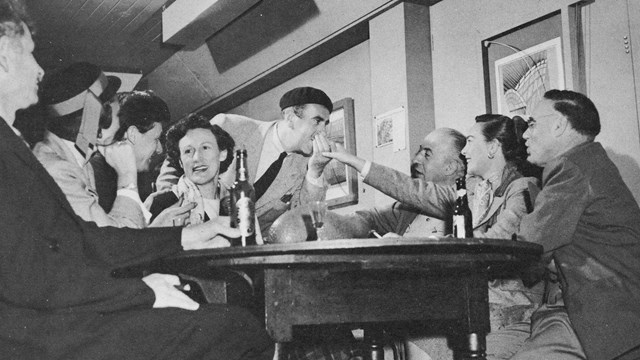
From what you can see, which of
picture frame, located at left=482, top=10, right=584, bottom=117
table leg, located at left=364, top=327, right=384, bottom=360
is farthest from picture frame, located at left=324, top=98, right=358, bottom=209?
table leg, located at left=364, top=327, right=384, bottom=360

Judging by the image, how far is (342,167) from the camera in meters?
4.77

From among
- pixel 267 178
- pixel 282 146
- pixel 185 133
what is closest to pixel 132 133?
pixel 185 133

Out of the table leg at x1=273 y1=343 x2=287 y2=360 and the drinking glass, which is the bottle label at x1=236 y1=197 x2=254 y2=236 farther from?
the table leg at x1=273 y1=343 x2=287 y2=360

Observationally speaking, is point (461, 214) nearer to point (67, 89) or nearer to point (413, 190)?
point (413, 190)

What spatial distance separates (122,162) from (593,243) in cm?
182

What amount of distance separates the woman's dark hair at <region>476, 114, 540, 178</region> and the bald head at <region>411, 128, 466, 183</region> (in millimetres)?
293

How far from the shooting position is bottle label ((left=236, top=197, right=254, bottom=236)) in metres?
2.06

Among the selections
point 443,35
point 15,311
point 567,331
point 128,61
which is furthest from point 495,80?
point 128,61

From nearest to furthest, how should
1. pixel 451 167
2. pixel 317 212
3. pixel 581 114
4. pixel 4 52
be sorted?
pixel 4 52
pixel 317 212
pixel 581 114
pixel 451 167

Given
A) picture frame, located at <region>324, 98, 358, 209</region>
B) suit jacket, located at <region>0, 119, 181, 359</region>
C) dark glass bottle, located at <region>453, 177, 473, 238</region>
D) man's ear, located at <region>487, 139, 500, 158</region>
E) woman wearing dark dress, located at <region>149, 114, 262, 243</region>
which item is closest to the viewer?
suit jacket, located at <region>0, 119, 181, 359</region>

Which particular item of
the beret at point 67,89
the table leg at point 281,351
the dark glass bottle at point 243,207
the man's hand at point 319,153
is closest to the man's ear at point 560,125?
the man's hand at point 319,153

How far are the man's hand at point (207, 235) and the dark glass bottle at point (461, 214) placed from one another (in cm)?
78

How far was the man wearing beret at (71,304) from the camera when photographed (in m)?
1.29

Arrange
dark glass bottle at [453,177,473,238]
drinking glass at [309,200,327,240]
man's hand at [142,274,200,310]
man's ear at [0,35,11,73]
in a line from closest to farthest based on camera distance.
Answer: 1. man's hand at [142,274,200,310]
2. man's ear at [0,35,11,73]
3. drinking glass at [309,200,327,240]
4. dark glass bottle at [453,177,473,238]
